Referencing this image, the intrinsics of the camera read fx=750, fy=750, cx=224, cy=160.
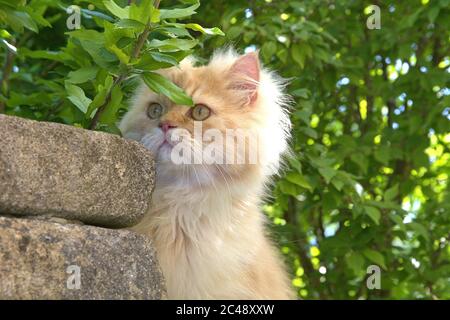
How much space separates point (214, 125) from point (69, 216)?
65cm

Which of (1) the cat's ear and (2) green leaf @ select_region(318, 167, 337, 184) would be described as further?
(2) green leaf @ select_region(318, 167, 337, 184)

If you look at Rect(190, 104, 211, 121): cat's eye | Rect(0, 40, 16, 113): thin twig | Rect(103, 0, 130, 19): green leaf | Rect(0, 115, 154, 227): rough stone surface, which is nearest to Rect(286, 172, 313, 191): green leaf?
Rect(190, 104, 211, 121): cat's eye

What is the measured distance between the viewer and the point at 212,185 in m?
2.28

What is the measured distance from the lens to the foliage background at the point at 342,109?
10.5 feet

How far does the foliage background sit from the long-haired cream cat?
0.58 feet

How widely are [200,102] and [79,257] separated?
78 centimetres

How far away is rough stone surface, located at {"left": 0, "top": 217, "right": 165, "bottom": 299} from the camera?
158cm

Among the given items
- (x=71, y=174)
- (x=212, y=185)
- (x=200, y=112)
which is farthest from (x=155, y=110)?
(x=71, y=174)

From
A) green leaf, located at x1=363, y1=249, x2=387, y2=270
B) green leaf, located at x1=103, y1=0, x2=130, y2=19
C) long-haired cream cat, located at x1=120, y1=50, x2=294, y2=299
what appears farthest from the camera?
green leaf, located at x1=363, y1=249, x2=387, y2=270

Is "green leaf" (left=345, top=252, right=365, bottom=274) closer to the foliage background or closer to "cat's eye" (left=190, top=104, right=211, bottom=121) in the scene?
the foliage background

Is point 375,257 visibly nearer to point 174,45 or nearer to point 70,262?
point 174,45

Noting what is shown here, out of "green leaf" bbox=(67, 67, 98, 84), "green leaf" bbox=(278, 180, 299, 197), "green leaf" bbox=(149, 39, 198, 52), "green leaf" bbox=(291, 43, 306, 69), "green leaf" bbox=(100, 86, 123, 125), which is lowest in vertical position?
"green leaf" bbox=(278, 180, 299, 197)

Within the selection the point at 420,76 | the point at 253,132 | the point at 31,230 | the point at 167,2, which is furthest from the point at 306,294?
the point at 31,230

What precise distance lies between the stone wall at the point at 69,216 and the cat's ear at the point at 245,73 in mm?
636
